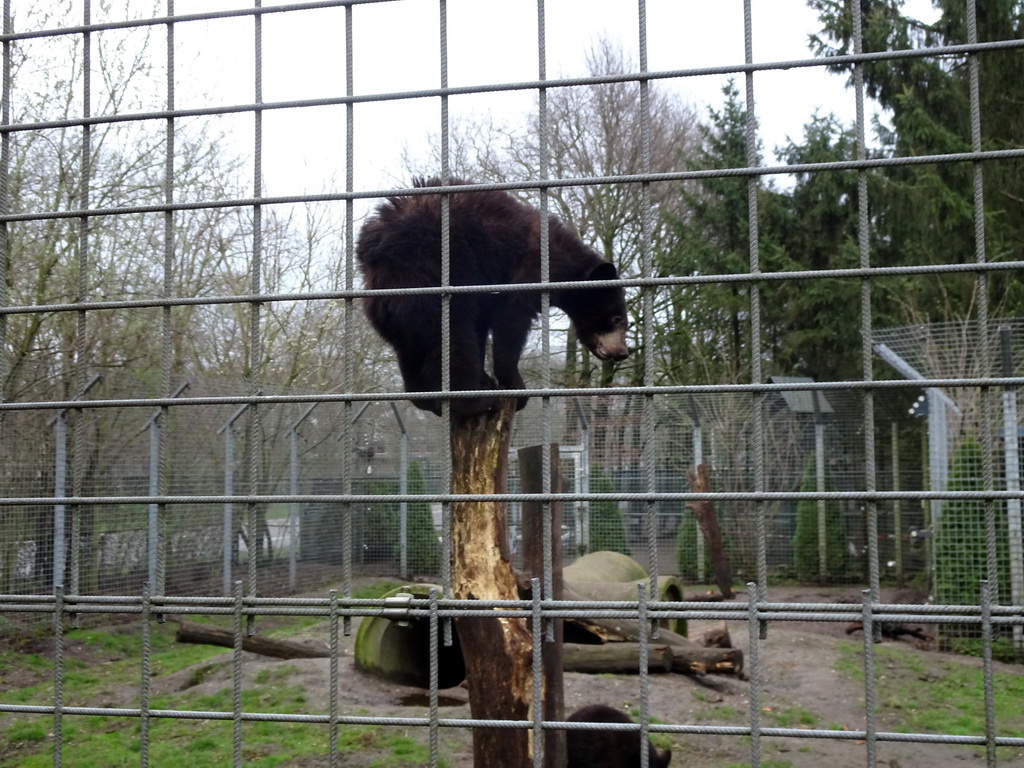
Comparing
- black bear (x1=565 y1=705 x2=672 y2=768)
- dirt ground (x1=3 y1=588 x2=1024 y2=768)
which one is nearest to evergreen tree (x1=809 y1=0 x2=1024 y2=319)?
dirt ground (x1=3 y1=588 x2=1024 y2=768)

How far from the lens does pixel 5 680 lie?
8539 millimetres

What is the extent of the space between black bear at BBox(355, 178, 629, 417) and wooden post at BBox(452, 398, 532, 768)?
179mm

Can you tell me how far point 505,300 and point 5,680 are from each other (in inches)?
262

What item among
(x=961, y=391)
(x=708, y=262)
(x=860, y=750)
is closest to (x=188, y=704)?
(x=860, y=750)

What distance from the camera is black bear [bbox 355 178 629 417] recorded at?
174 inches

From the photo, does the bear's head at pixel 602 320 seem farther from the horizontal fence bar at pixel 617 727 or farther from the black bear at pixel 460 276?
the horizontal fence bar at pixel 617 727

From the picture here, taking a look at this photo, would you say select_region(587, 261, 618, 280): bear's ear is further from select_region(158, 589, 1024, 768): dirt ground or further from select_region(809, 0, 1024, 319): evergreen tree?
select_region(809, 0, 1024, 319): evergreen tree

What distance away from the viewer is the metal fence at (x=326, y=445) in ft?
7.64

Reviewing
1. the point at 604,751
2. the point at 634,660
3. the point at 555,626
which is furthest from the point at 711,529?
the point at 555,626

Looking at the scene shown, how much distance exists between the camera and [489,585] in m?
4.32

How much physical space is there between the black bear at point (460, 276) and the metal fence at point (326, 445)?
0.56 meters

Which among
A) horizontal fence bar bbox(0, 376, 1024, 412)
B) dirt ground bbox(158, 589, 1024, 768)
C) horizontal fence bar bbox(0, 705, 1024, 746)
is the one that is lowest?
dirt ground bbox(158, 589, 1024, 768)

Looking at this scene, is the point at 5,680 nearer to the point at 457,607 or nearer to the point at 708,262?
→ the point at 457,607

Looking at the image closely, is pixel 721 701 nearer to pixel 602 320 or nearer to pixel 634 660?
pixel 634 660
